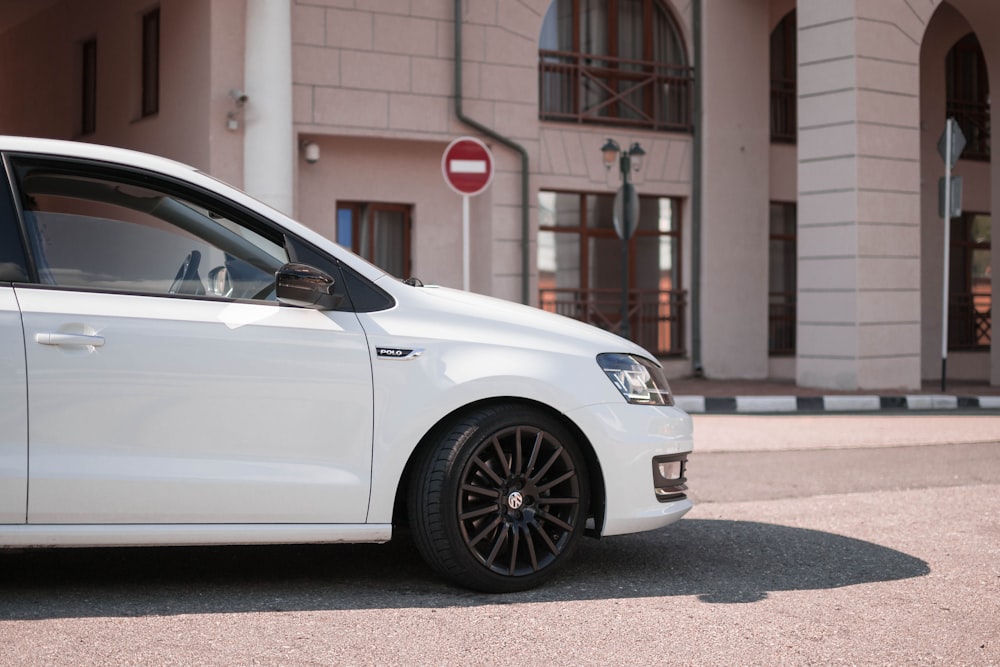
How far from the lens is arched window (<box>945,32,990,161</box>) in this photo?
23469 mm

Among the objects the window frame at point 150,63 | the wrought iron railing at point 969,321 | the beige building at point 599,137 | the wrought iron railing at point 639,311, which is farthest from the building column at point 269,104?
the wrought iron railing at point 969,321

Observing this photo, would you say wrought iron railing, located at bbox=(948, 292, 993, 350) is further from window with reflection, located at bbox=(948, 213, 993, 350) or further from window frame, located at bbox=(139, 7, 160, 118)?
window frame, located at bbox=(139, 7, 160, 118)

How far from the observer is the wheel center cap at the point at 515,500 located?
4.98 metres

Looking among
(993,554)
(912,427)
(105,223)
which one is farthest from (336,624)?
(912,427)

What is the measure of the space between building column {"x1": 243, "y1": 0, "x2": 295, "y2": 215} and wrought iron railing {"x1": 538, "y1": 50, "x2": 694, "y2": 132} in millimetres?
4260

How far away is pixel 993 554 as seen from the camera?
5.96 metres

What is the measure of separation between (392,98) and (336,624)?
44.2 feet

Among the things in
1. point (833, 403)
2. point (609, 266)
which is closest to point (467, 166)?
point (833, 403)

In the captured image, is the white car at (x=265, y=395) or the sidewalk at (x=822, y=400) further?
the sidewalk at (x=822, y=400)

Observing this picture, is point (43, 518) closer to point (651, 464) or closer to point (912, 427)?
A: point (651, 464)

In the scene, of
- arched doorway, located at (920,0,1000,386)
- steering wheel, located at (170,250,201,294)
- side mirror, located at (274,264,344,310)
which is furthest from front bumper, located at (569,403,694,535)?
arched doorway, located at (920,0,1000,386)

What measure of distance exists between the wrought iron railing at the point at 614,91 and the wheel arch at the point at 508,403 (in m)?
14.1

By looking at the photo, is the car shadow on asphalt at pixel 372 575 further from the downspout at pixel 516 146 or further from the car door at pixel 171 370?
the downspout at pixel 516 146

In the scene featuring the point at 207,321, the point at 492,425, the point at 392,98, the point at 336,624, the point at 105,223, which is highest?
the point at 392,98
